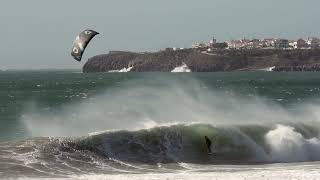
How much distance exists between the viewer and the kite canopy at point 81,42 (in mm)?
24625

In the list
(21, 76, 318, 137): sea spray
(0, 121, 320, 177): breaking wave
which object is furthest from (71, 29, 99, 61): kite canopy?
(21, 76, 318, 137): sea spray

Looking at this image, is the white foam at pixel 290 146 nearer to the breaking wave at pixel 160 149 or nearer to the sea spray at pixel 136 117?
the breaking wave at pixel 160 149

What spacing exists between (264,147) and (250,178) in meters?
8.99

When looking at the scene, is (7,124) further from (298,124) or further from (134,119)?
(298,124)

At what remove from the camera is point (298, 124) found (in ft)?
96.9

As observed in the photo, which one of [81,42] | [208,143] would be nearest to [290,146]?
[208,143]

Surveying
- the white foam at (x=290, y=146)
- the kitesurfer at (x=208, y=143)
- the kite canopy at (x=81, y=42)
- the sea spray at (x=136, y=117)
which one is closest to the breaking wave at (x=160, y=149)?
the white foam at (x=290, y=146)

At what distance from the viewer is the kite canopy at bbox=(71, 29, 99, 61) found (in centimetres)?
2462

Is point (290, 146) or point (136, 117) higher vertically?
point (136, 117)

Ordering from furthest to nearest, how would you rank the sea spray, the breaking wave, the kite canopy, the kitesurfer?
1. the sea spray
2. the kitesurfer
3. the kite canopy
4. the breaking wave

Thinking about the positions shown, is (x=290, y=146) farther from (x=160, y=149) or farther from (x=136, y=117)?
(x=136, y=117)

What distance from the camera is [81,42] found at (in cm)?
2480

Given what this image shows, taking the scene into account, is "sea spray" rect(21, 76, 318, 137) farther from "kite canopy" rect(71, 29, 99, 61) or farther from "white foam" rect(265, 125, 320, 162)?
"kite canopy" rect(71, 29, 99, 61)

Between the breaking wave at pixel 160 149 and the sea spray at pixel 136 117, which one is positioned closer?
the breaking wave at pixel 160 149
